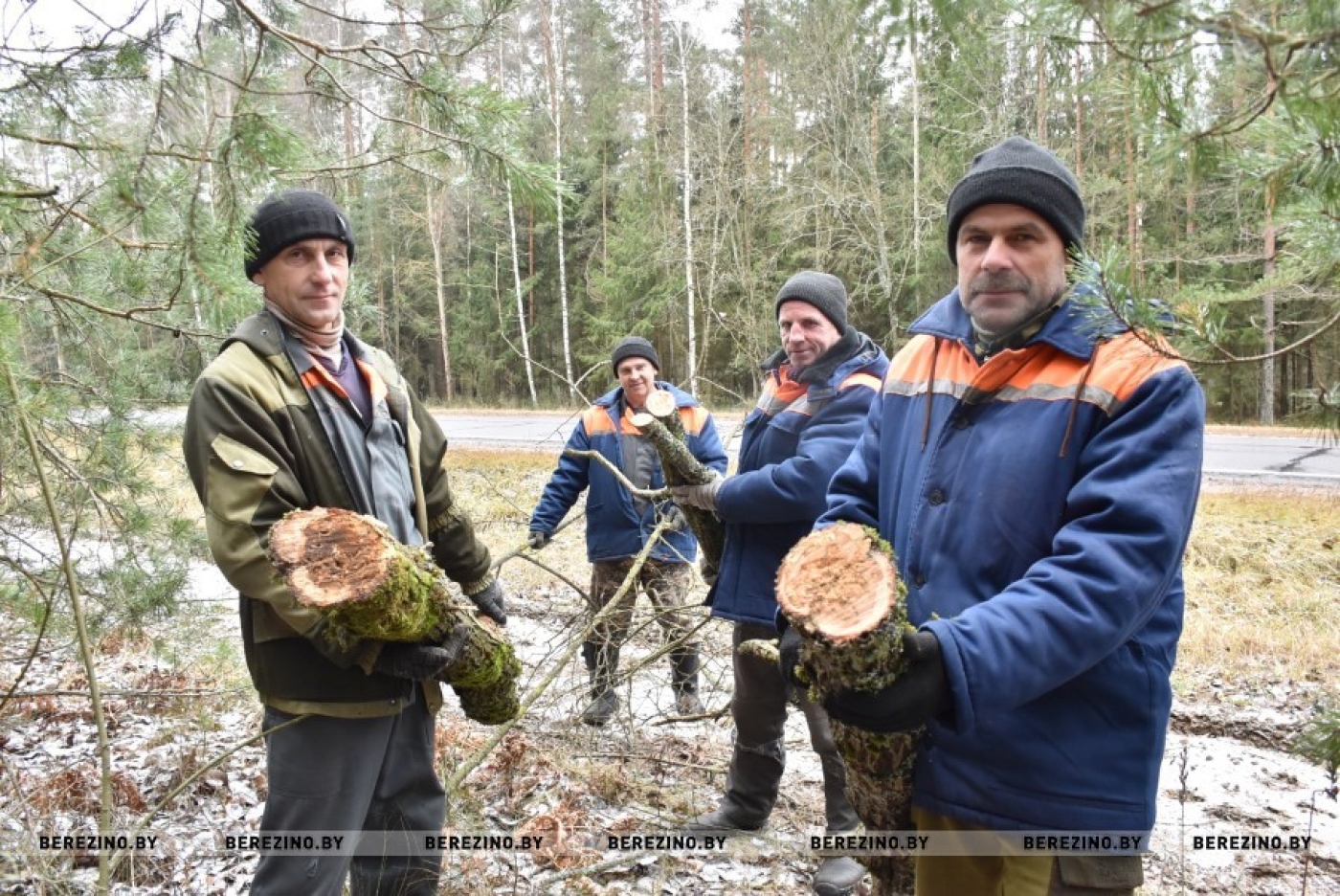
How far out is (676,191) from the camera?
60.4ft

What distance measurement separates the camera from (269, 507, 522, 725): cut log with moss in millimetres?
1785

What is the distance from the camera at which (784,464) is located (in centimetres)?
301

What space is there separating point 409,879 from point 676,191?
1769cm

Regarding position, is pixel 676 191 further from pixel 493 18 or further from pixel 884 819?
pixel 884 819

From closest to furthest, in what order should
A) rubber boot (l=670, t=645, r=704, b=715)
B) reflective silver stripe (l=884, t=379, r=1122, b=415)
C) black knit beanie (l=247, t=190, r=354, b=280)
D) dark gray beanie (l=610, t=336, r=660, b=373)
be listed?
reflective silver stripe (l=884, t=379, r=1122, b=415) → black knit beanie (l=247, t=190, r=354, b=280) → rubber boot (l=670, t=645, r=704, b=715) → dark gray beanie (l=610, t=336, r=660, b=373)

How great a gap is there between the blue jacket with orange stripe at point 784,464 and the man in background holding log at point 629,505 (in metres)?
1.15

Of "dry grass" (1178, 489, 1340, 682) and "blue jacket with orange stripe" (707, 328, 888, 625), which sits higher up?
"blue jacket with orange stripe" (707, 328, 888, 625)

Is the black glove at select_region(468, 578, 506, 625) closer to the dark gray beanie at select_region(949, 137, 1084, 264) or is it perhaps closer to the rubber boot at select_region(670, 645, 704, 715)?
the rubber boot at select_region(670, 645, 704, 715)

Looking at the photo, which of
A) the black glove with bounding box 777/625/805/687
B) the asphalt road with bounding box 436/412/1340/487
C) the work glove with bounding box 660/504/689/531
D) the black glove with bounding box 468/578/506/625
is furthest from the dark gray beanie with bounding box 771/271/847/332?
the asphalt road with bounding box 436/412/1340/487

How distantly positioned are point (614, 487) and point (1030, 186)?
339 cm

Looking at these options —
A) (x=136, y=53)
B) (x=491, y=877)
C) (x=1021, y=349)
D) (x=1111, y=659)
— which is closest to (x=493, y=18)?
(x=136, y=53)

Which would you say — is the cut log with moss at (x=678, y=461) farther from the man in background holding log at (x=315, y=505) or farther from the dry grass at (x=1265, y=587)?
the dry grass at (x=1265, y=587)

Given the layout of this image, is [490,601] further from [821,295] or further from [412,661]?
[821,295]

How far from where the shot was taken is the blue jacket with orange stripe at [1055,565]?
1398 millimetres
